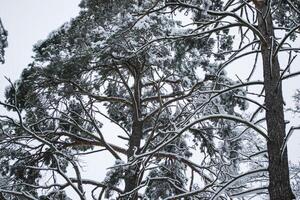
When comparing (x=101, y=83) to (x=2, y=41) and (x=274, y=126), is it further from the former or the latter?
(x=274, y=126)

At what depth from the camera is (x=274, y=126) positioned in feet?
14.1

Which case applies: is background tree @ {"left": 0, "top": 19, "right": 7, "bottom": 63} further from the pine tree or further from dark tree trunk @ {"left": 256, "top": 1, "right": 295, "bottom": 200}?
dark tree trunk @ {"left": 256, "top": 1, "right": 295, "bottom": 200}

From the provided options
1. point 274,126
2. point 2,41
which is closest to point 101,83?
point 2,41

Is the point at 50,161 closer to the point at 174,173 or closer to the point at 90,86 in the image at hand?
the point at 90,86

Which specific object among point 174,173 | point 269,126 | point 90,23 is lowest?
A: point 269,126

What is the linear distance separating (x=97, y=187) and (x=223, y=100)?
348 cm

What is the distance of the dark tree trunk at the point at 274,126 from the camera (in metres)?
3.90

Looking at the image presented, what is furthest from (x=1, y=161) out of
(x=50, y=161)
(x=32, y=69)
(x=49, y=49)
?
(x=49, y=49)

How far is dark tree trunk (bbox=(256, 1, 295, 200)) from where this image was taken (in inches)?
154

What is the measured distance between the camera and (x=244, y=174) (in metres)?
3.99

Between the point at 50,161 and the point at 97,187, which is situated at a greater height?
the point at 50,161

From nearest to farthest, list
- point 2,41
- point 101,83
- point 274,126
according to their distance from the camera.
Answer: point 274,126, point 2,41, point 101,83

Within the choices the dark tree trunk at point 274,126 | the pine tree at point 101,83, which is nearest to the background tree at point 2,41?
the pine tree at point 101,83

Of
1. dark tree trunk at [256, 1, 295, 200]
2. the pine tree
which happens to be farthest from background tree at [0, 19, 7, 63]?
dark tree trunk at [256, 1, 295, 200]
